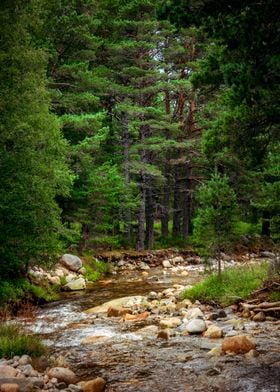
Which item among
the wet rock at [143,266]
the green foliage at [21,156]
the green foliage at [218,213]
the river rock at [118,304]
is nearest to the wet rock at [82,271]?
the wet rock at [143,266]

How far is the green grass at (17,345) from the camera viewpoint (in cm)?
845

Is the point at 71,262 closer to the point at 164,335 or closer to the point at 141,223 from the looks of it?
the point at 141,223

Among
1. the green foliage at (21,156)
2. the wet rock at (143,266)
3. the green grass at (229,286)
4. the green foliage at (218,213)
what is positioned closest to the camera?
the green foliage at (21,156)

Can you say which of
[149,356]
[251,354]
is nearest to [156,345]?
[149,356]

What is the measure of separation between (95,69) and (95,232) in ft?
35.5

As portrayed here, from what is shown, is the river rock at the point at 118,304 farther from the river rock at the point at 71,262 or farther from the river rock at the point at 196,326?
the river rock at the point at 71,262

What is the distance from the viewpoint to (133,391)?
23.1 feet

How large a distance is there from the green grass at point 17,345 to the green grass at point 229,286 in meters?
6.65

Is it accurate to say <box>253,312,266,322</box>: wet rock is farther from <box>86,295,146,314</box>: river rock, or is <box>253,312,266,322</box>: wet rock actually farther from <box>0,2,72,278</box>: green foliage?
<box>0,2,72,278</box>: green foliage

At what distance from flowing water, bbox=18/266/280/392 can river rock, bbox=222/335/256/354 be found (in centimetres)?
24

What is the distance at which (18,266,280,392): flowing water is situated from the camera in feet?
23.7

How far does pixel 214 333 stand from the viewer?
10.4 m

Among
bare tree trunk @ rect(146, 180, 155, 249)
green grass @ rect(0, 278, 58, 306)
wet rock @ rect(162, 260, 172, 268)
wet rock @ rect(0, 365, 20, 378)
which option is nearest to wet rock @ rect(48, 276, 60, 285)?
green grass @ rect(0, 278, 58, 306)

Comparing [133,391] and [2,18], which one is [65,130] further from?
[133,391]
